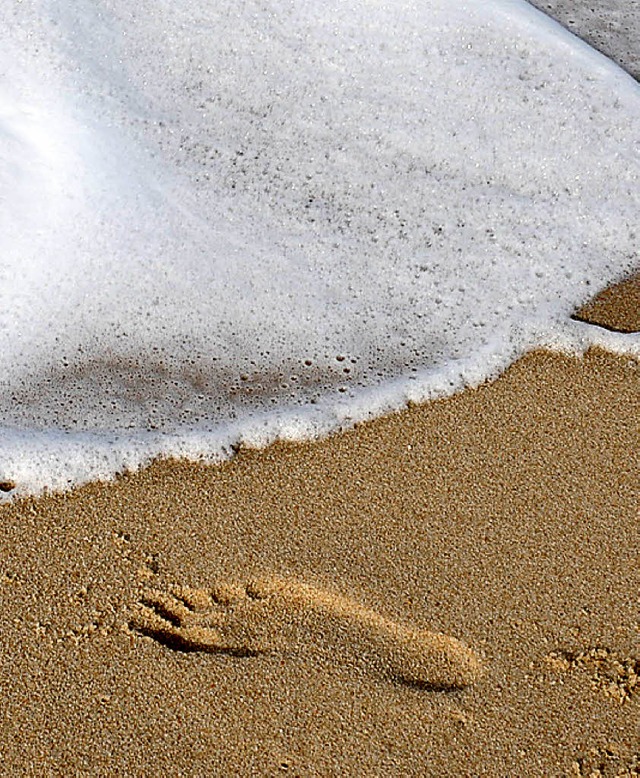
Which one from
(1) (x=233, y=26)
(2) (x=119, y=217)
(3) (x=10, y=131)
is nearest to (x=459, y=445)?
(2) (x=119, y=217)

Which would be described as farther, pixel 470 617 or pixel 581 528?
pixel 581 528

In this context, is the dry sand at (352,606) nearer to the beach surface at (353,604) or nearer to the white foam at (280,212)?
the beach surface at (353,604)

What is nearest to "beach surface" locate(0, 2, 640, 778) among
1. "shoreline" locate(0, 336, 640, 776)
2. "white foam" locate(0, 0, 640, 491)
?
"shoreline" locate(0, 336, 640, 776)

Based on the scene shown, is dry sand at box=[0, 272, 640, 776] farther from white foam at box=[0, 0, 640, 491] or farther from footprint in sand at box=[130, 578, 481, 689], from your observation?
white foam at box=[0, 0, 640, 491]

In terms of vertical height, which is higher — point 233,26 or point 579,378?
point 233,26

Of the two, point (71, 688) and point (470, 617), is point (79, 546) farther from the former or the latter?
point (470, 617)

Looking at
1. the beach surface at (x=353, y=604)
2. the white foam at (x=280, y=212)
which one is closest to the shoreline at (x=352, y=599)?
the beach surface at (x=353, y=604)
